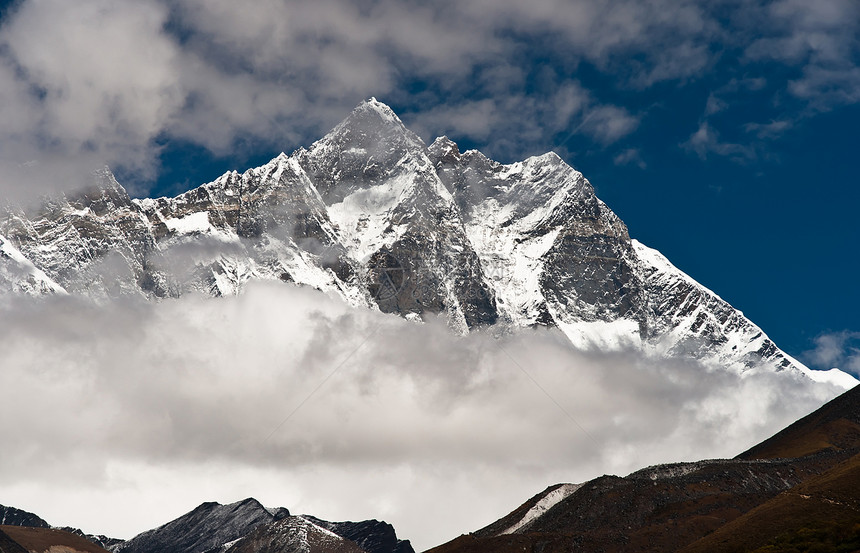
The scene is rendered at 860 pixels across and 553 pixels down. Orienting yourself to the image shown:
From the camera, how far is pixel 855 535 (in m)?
194

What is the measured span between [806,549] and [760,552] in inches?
306

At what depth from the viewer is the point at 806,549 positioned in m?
194

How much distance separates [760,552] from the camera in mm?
198375

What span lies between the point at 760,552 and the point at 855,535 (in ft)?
51.4

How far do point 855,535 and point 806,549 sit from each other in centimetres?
829
